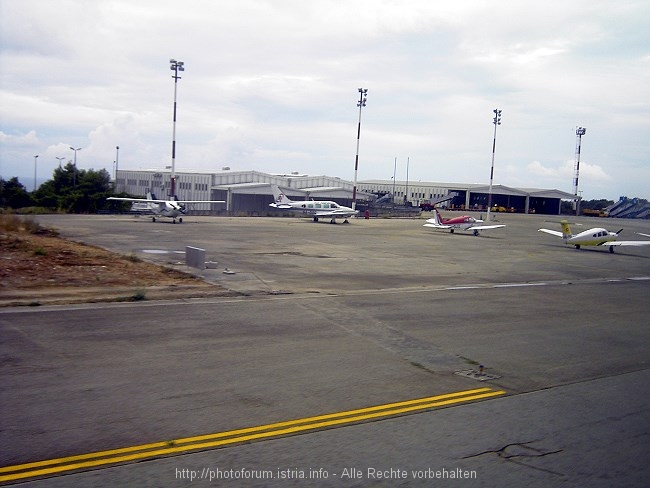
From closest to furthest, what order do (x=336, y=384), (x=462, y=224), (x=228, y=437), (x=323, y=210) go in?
(x=228, y=437)
(x=336, y=384)
(x=462, y=224)
(x=323, y=210)

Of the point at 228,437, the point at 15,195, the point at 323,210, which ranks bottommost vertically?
the point at 228,437

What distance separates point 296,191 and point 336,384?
88.0 meters

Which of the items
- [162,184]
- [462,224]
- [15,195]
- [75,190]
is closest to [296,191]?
[162,184]

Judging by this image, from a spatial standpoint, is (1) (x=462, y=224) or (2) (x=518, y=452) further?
(1) (x=462, y=224)

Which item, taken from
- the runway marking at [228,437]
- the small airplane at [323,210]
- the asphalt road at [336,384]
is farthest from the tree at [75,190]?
the runway marking at [228,437]

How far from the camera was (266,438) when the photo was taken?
7309 millimetres

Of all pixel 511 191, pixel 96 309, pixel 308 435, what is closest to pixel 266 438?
pixel 308 435

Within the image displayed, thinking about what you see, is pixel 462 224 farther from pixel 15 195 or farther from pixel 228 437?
pixel 15 195

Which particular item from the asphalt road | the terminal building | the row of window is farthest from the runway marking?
the row of window

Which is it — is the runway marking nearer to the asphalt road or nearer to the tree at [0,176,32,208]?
the asphalt road

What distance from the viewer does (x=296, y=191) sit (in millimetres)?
97000

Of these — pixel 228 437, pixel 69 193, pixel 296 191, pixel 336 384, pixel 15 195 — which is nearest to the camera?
pixel 228 437

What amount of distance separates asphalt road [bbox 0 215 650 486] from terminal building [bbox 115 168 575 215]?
57.5 meters

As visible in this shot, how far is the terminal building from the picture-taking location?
95.6 meters
